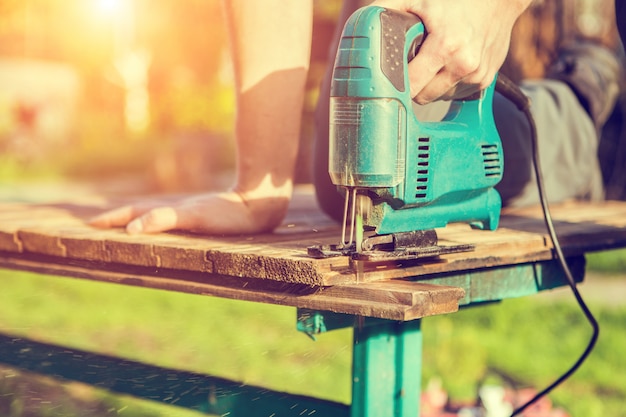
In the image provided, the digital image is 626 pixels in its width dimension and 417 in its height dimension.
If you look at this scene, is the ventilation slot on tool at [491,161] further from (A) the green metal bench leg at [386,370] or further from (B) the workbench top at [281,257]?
(A) the green metal bench leg at [386,370]

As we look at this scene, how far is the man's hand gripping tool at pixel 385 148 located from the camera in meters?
1.48

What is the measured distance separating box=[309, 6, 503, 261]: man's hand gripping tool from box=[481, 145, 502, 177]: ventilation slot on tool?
11 centimetres

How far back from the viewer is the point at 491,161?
1834 mm

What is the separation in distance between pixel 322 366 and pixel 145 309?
4.23 feet

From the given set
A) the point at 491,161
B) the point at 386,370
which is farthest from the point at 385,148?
the point at 386,370

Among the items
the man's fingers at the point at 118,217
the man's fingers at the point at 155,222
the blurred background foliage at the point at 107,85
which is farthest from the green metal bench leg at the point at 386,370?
the blurred background foliage at the point at 107,85

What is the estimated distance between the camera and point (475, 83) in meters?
1.72

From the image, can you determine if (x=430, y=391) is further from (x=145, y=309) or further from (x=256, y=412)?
(x=145, y=309)

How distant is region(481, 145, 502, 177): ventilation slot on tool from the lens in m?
1.82

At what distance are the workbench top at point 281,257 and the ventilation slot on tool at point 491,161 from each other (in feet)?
0.47

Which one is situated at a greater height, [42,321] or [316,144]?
[316,144]

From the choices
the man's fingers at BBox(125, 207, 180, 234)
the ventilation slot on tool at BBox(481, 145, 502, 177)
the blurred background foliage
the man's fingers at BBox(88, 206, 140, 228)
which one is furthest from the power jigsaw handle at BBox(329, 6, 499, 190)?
the blurred background foliage

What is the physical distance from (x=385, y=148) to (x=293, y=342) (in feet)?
8.19

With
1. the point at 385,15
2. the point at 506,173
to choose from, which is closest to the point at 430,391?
the point at 506,173
